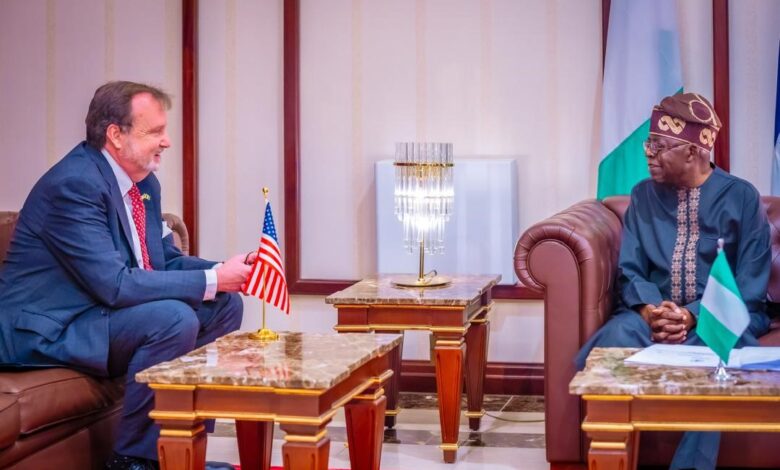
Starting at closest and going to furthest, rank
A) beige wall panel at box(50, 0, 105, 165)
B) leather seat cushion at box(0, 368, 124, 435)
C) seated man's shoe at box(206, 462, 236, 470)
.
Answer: leather seat cushion at box(0, 368, 124, 435)
seated man's shoe at box(206, 462, 236, 470)
beige wall panel at box(50, 0, 105, 165)

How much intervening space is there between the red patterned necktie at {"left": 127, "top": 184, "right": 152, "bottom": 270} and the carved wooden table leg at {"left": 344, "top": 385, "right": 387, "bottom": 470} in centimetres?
99

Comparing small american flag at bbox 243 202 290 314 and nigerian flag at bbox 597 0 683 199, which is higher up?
nigerian flag at bbox 597 0 683 199

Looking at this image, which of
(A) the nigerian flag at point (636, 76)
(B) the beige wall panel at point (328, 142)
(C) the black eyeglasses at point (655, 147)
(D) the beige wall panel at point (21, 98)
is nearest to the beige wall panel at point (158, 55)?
(D) the beige wall panel at point (21, 98)

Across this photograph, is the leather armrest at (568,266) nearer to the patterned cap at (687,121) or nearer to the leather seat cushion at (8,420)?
the patterned cap at (687,121)

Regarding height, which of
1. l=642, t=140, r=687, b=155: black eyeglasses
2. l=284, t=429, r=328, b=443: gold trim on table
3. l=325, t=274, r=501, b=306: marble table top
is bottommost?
l=284, t=429, r=328, b=443: gold trim on table

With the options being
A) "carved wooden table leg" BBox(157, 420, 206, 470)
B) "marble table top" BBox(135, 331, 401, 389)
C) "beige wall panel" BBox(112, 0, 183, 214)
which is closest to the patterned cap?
"marble table top" BBox(135, 331, 401, 389)

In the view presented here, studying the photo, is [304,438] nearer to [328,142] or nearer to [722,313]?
[722,313]

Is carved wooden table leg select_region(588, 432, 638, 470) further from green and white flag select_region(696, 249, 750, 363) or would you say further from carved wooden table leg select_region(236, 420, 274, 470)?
carved wooden table leg select_region(236, 420, 274, 470)

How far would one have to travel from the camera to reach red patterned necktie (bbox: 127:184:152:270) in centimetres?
380

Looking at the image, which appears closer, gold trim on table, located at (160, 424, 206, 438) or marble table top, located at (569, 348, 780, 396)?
marble table top, located at (569, 348, 780, 396)

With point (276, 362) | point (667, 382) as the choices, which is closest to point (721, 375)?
point (667, 382)

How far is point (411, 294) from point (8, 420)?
5.52 ft

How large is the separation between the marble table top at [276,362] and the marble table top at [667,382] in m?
0.63

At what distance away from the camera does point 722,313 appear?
268 centimetres
